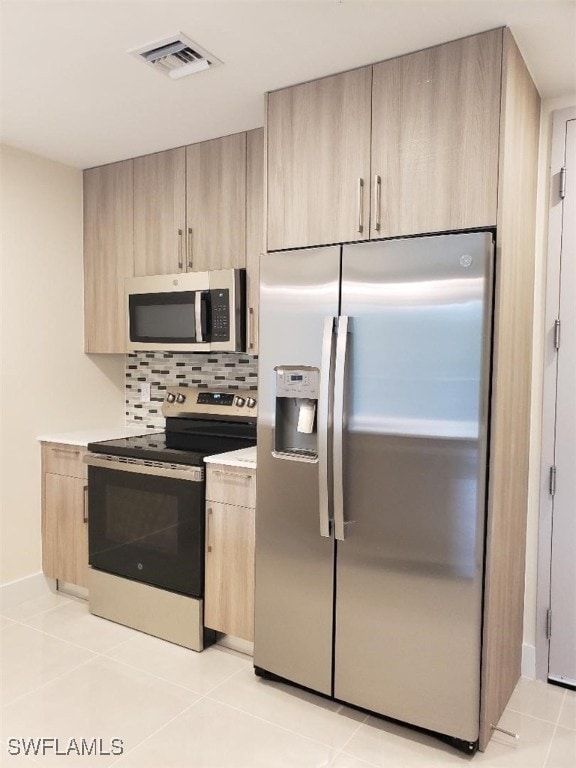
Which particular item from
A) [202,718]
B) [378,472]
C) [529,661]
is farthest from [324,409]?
[529,661]

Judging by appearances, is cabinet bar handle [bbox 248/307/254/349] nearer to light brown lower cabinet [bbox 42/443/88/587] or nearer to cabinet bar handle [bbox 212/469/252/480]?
cabinet bar handle [bbox 212/469/252/480]

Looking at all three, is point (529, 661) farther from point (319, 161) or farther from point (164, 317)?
point (164, 317)

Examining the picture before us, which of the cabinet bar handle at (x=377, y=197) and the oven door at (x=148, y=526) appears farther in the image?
the oven door at (x=148, y=526)

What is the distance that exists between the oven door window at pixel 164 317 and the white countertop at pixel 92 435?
0.58m

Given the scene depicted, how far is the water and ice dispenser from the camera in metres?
2.30

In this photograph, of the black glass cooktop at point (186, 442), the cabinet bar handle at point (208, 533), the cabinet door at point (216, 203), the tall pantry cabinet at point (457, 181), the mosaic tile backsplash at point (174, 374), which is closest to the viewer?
the tall pantry cabinet at point (457, 181)

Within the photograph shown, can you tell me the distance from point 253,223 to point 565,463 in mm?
1809

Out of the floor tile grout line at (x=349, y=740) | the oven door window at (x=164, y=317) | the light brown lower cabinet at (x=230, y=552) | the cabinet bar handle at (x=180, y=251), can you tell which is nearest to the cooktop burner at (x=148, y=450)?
the light brown lower cabinet at (x=230, y=552)

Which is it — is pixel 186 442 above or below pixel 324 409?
below

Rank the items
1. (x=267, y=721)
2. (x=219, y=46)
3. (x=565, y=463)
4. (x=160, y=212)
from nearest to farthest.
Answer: (x=219, y=46) < (x=267, y=721) < (x=565, y=463) < (x=160, y=212)

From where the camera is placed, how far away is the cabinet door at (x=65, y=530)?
3277mm

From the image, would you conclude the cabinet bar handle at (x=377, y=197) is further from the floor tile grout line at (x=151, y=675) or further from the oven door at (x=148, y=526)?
the floor tile grout line at (x=151, y=675)

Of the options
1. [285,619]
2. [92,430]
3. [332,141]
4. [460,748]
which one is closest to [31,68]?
[332,141]

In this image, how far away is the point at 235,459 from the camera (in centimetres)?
269
